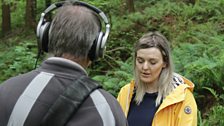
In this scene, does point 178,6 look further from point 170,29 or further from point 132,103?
point 132,103

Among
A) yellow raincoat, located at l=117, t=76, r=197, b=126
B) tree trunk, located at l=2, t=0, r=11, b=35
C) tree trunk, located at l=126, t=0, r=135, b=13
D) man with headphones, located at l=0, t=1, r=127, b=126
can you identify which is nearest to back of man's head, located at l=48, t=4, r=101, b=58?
man with headphones, located at l=0, t=1, r=127, b=126

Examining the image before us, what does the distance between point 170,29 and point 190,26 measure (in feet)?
1.61

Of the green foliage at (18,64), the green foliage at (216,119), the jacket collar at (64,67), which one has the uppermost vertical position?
the jacket collar at (64,67)

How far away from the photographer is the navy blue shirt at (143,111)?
345 centimetres

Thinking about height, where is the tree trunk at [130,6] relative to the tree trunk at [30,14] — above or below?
above

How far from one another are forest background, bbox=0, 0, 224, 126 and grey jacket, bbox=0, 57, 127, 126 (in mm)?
3753

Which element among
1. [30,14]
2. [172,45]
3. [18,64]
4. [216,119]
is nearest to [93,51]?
[216,119]

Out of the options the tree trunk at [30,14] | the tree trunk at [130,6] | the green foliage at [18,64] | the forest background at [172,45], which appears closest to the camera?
the forest background at [172,45]

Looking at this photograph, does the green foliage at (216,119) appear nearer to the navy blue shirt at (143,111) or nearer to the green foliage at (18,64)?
the navy blue shirt at (143,111)

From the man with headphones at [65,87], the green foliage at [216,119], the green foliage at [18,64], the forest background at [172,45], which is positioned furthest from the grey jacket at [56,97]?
the green foliage at [18,64]

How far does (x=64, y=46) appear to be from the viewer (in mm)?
1946

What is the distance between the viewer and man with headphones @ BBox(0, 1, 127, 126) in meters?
1.86

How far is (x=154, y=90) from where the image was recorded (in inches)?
142

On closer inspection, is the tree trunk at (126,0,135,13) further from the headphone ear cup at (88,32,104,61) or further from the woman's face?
the headphone ear cup at (88,32,104,61)
